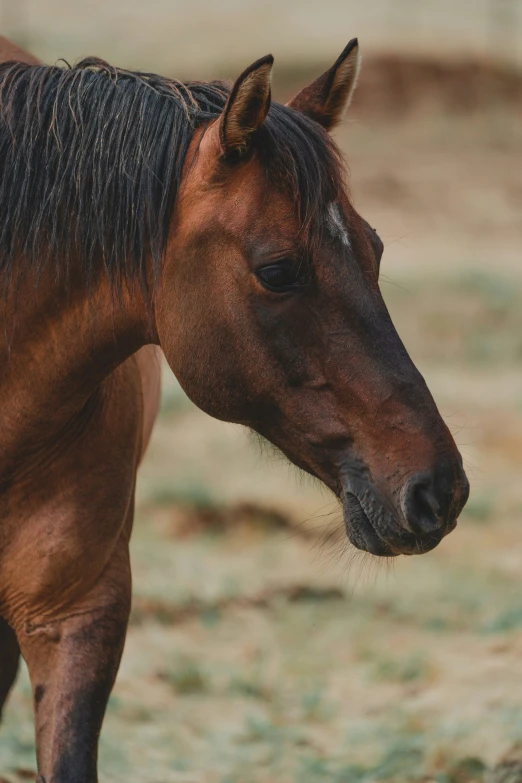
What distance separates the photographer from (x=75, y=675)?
3.30 m

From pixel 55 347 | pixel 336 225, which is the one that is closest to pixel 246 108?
pixel 336 225

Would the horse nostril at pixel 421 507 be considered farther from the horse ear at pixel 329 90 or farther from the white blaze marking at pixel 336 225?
the horse ear at pixel 329 90

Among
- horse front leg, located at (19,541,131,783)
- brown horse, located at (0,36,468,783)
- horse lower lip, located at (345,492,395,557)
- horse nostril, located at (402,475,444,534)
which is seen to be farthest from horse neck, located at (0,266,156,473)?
horse nostril, located at (402,475,444,534)

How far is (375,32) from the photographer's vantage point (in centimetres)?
2430

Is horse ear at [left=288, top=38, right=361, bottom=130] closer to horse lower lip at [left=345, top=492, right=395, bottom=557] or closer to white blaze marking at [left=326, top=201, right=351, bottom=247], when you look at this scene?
white blaze marking at [left=326, top=201, right=351, bottom=247]

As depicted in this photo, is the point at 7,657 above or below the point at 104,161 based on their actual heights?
below

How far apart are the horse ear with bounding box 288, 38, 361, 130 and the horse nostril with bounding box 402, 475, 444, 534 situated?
1107 millimetres

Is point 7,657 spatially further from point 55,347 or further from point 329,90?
point 329,90

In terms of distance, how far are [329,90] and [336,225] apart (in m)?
0.54

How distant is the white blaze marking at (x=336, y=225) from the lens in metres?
2.93

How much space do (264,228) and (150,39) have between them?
24.3m

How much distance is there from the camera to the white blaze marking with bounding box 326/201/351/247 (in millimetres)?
2934

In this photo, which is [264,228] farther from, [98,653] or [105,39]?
[105,39]

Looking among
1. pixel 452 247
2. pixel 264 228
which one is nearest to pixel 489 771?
pixel 264 228
